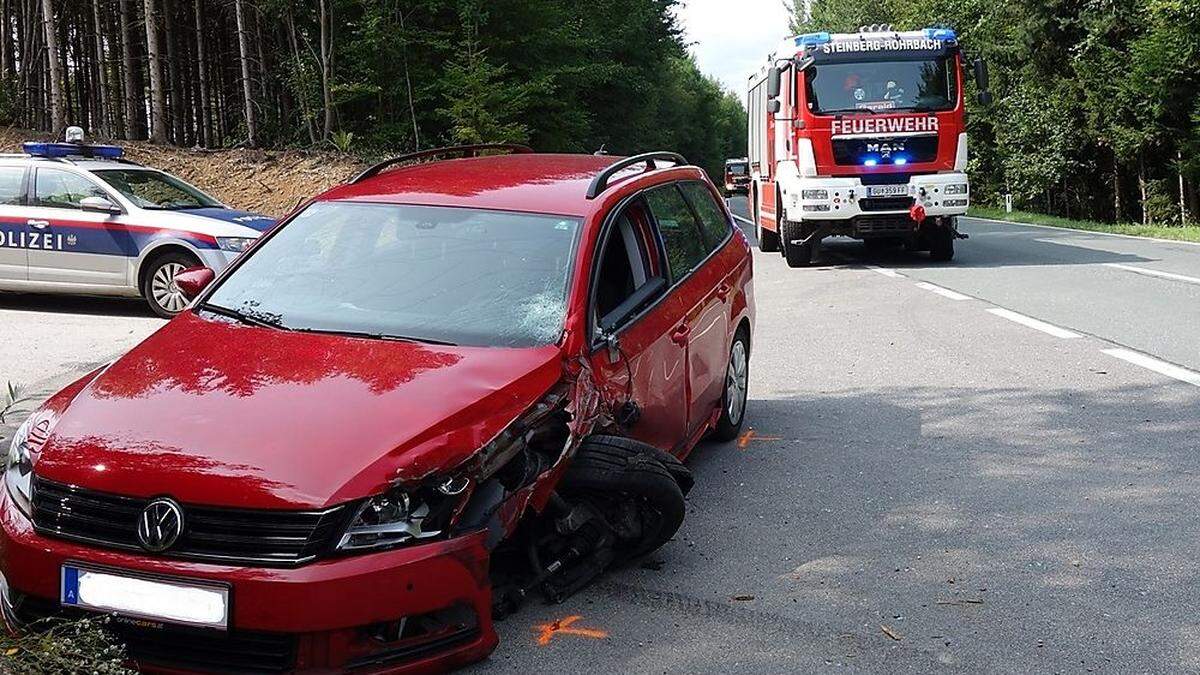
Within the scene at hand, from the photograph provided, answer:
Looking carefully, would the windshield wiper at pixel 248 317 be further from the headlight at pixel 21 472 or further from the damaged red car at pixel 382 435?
the headlight at pixel 21 472

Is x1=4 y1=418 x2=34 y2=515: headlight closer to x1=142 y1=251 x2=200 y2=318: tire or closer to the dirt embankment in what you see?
x1=142 y1=251 x2=200 y2=318: tire

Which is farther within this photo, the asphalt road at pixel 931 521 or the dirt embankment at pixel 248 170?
the dirt embankment at pixel 248 170

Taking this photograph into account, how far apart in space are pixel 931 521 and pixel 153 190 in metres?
10.3

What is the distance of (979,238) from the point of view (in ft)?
78.3

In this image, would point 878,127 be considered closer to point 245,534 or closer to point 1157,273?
point 1157,273

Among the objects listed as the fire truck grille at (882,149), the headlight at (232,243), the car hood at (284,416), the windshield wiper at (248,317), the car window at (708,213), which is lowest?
the car hood at (284,416)

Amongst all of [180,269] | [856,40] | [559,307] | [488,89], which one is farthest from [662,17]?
[559,307]

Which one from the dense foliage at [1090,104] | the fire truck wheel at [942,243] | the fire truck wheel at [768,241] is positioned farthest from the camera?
the dense foliage at [1090,104]

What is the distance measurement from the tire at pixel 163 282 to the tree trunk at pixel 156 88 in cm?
1063

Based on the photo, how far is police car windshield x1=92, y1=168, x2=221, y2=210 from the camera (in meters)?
13.0

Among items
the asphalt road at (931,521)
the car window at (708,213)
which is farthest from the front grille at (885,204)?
the car window at (708,213)

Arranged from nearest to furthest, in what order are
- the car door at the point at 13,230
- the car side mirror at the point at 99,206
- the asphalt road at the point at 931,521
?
the asphalt road at the point at 931,521
the car side mirror at the point at 99,206
the car door at the point at 13,230

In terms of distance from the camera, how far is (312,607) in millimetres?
3484

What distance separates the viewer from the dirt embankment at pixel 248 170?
21.2m
